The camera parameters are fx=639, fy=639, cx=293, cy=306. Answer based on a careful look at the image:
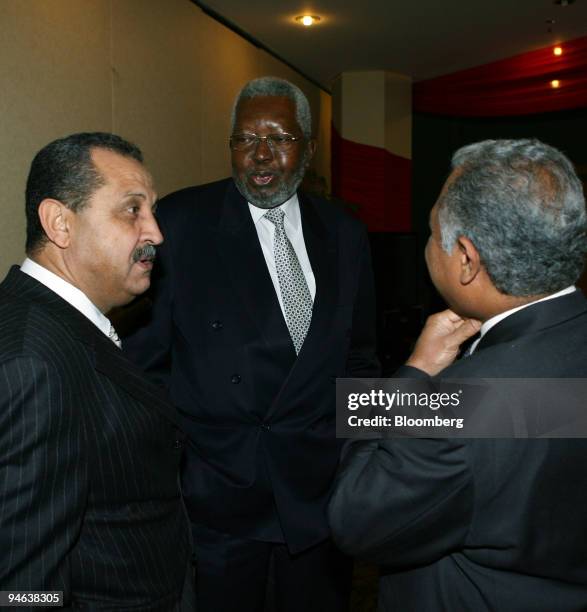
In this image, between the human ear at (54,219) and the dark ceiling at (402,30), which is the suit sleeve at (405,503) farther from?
the dark ceiling at (402,30)

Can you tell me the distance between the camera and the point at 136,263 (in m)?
1.30

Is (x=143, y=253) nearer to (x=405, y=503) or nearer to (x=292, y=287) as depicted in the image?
(x=292, y=287)

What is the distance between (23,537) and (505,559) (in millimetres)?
722

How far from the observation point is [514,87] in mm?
5812

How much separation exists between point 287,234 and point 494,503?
106 centimetres

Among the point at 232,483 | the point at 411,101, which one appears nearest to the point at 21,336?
the point at 232,483

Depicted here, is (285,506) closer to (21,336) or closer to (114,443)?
(114,443)

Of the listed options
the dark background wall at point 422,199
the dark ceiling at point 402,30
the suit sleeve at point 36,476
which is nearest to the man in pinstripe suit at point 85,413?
the suit sleeve at point 36,476

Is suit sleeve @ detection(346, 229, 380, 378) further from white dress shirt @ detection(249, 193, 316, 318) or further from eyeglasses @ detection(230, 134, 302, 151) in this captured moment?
eyeglasses @ detection(230, 134, 302, 151)

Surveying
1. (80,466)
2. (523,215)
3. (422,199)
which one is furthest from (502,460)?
(422,199)

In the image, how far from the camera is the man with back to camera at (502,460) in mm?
965

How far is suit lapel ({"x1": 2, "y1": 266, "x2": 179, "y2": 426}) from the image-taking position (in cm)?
110

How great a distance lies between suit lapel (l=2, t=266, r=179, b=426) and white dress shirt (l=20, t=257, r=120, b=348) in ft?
0.08

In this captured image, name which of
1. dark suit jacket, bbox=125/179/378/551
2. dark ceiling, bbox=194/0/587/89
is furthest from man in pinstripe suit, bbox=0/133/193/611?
dark ceiling, bbox=194/0/587/89
